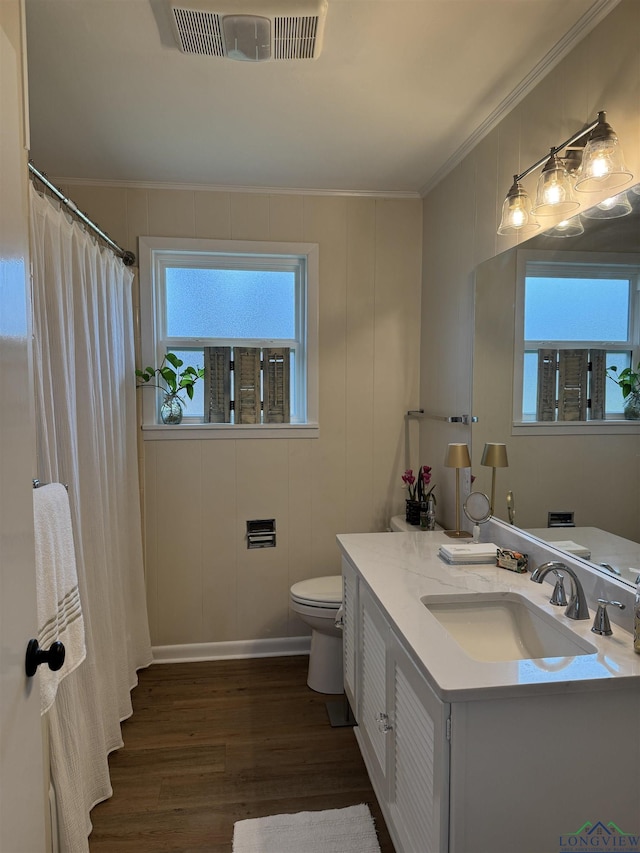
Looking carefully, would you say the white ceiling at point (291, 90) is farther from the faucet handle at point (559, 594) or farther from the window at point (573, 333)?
the faucet handle at point (559, 594)

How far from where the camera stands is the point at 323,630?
2551 mm

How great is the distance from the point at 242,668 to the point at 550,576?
181 cm

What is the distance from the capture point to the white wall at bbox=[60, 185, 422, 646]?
283 centimetres

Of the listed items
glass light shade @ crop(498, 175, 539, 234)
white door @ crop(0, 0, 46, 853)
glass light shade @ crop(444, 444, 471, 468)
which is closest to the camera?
white door @ crop(0, 0, 46, 853)

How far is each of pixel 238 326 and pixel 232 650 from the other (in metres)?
1.76

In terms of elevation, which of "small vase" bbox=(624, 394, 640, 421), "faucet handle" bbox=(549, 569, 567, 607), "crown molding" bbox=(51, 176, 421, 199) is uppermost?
"crown molding" bbox=(51, 176, 421, 199)

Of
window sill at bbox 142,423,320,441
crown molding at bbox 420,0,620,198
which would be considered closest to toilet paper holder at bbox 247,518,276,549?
window sill at bbox 142,423,320,441

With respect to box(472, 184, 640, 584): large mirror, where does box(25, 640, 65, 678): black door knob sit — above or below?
below

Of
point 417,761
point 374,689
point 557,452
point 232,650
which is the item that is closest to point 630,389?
point 557,452

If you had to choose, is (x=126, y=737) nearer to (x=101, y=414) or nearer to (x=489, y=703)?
(x=101, y=414)

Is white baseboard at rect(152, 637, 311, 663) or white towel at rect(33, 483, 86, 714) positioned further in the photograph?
white baseboard at rect(152, 637, 311, 663)

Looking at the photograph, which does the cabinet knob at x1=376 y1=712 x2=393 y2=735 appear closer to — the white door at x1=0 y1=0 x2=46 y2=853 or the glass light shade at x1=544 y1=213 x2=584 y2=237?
the white door at x1=0 y1=0 x2=46 y2=853

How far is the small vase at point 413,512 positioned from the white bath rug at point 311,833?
126 centimetres

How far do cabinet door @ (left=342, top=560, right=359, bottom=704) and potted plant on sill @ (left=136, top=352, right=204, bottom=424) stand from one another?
126 centimetres
